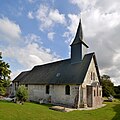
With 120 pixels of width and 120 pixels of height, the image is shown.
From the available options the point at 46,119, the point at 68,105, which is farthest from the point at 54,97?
the point at 46,119

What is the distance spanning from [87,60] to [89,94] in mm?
5072

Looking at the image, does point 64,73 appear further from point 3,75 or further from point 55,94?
point 3,75

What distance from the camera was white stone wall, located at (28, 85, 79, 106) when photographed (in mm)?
23922

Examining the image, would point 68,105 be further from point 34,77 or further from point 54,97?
point 34,77

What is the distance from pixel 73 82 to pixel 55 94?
14.0 feet

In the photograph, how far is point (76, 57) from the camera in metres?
27.9

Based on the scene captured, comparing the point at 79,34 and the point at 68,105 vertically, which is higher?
the point at 79,34

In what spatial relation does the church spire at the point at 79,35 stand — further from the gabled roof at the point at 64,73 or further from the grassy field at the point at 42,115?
the grassy field at the point at 42,115

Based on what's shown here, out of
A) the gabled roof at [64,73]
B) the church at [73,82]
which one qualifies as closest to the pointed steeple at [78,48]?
the church at [73,82]

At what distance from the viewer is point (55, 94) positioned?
86.8 feet

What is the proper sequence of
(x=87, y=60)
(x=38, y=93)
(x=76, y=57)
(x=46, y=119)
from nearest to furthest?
(x=46, y=119)
(x=87, y=60)
(x=76, y=57)
(x=38, y=93)

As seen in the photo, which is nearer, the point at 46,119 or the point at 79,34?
the point at 46,119

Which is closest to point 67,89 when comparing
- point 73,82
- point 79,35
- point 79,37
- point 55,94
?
point 73,82

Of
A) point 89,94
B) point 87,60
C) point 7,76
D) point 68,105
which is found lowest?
point 68,105
